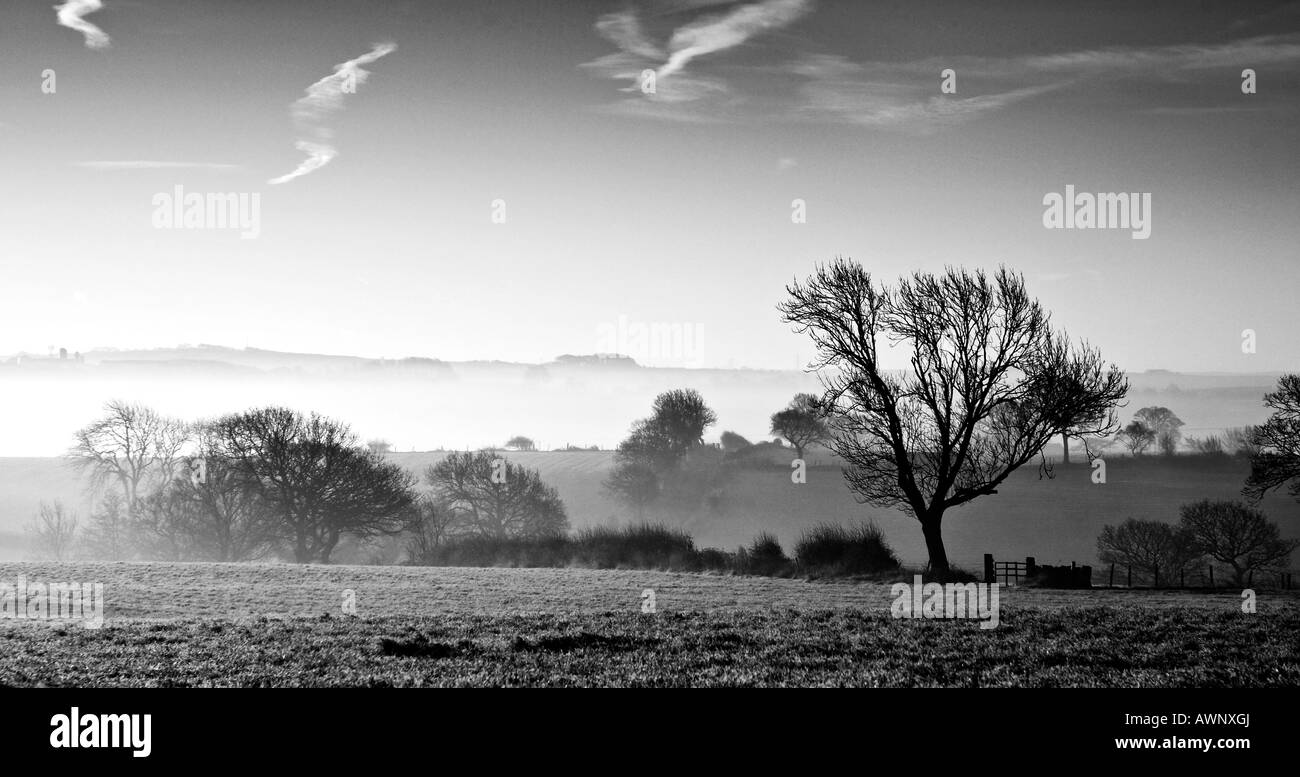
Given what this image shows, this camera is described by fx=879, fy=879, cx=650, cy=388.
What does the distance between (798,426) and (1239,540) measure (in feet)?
188

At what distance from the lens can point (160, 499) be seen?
260 ft

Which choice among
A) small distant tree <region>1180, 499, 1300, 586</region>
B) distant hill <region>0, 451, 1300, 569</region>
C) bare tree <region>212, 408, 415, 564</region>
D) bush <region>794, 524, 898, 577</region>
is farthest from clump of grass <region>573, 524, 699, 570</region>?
small distant tree <region>1180, 499, 1300, 586</region>

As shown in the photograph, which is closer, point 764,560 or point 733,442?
point 764,560

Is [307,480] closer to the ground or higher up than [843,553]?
higher up

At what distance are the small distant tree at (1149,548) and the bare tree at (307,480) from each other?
59.0m

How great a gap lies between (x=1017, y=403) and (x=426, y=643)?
32.5 m

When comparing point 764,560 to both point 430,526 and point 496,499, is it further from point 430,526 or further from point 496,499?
point 496,499

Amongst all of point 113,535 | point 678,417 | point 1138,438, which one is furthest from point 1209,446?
point 113,535

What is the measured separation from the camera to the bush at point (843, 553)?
41938 millimetres

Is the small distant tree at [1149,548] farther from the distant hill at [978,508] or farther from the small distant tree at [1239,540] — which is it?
the distant hill at [978,508]

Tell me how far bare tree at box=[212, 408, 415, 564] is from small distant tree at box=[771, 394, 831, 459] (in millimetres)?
59476

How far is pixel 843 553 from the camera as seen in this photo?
4359 cm

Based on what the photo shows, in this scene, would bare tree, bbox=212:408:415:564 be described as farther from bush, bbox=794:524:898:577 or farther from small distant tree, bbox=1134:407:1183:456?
small distant tree, bbox=1134:407:1183:456

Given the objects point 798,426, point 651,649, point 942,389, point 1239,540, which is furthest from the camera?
point 798,426
